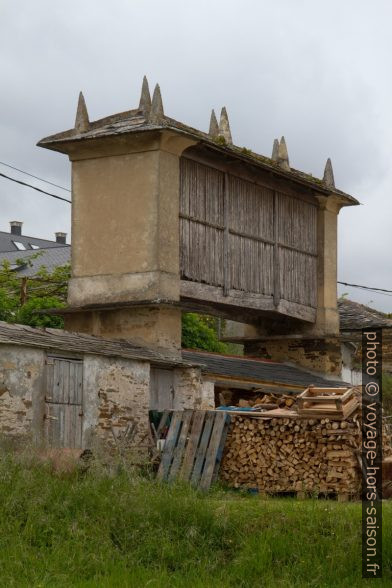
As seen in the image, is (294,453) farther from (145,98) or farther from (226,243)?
(145,98)

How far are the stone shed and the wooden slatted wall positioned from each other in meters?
2.78

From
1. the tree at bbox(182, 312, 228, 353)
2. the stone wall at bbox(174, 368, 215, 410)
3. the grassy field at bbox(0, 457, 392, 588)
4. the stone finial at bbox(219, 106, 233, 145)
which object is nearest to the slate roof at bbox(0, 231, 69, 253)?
the tree at bbox(182, 312, 228, 353)

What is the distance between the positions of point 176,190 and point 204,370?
3.64m

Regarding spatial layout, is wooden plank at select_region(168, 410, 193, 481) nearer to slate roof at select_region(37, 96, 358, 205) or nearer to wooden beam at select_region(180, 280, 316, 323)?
wooden beam at select_region(180, 280, 316, 323)

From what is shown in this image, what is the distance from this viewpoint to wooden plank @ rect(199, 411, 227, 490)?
16.9 metres

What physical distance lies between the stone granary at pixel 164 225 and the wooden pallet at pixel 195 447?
3187 mm

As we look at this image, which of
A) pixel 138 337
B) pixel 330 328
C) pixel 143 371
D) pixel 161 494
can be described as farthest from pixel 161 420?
pixel 330 328

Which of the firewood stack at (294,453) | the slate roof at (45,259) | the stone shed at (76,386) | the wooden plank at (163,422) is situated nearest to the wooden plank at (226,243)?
the stone shed at (76,386)

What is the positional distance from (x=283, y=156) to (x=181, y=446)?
10089mm

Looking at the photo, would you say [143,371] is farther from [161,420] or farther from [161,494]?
[161,494]

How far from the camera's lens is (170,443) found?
1780 centimetres

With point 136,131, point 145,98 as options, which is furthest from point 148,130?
point 145,98

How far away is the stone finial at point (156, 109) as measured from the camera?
2080 centimetres

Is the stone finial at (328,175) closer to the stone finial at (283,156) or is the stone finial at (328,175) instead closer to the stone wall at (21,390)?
the stone finial at (283,156)
